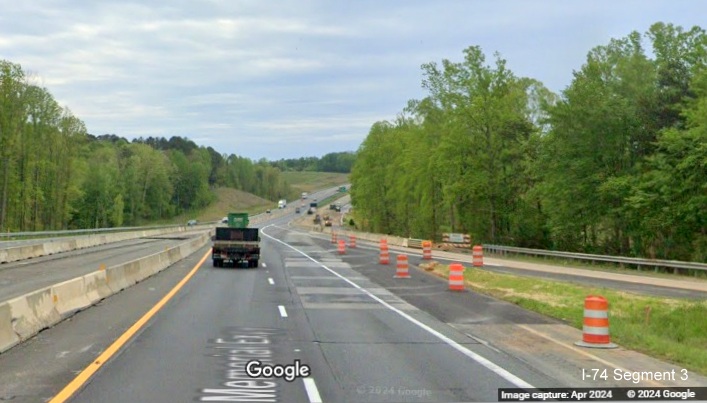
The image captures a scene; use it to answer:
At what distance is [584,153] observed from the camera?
5581cm

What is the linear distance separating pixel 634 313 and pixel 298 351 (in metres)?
11.9

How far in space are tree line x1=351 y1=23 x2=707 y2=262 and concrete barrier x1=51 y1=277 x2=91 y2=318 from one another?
34.6m

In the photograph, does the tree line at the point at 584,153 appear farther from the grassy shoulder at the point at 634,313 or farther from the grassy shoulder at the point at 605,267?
the grassy shoulder at the point at 634,313

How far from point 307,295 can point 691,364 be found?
1416 cm

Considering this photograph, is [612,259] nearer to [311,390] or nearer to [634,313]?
[634,313]

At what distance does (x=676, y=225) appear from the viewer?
47344 mm

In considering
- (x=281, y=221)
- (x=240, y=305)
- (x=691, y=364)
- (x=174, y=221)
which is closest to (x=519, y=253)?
(x=240, y=305)

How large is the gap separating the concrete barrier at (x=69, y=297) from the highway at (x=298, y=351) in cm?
34

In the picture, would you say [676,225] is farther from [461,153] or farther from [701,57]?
[461,153]

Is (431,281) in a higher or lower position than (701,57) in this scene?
lower

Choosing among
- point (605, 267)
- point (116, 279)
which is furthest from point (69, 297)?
point (605, 267)

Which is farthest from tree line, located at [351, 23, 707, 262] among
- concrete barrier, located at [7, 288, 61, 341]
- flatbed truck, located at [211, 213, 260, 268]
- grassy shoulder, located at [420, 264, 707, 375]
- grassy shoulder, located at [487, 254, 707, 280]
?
concrete barrier, located at [7, 288, 61, 341]

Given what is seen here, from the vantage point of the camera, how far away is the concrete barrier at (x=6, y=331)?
1293cm

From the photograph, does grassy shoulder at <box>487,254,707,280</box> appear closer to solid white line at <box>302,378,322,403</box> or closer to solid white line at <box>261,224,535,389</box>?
solid white line at <box>261,224,535,389</box>
